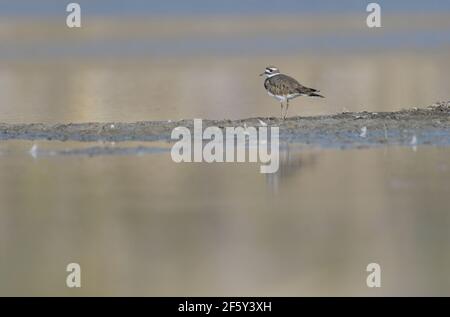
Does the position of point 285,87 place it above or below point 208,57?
below

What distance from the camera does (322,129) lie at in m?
16.1

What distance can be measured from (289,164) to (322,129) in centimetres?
230

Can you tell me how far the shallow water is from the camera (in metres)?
9.62

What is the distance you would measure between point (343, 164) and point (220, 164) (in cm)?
140

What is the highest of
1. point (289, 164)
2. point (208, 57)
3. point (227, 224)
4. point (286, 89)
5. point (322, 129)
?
point (208, 57)

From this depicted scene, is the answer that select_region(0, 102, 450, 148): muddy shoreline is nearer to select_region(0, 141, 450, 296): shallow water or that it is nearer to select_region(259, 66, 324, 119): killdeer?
select_region(259, 66, 324, 119): killdeer

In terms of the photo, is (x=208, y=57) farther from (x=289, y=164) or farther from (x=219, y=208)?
(x=219, y=208)

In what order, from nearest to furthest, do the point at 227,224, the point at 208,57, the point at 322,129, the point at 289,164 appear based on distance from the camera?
the point at 227,224
the point at 289,164
the point at 322,129
the point at 208,57

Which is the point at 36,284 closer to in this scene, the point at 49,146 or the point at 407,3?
the point at 49,146

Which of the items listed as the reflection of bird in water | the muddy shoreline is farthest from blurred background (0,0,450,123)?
the reflection of bird in water

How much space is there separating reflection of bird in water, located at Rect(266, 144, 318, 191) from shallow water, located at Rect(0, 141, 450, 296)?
0.9 inches

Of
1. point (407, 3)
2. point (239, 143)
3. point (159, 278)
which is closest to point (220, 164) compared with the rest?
point (239, 143)

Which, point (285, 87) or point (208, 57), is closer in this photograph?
point (285, 87)

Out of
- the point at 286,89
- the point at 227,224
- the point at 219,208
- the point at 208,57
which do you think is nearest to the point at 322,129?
the point at 286,89
